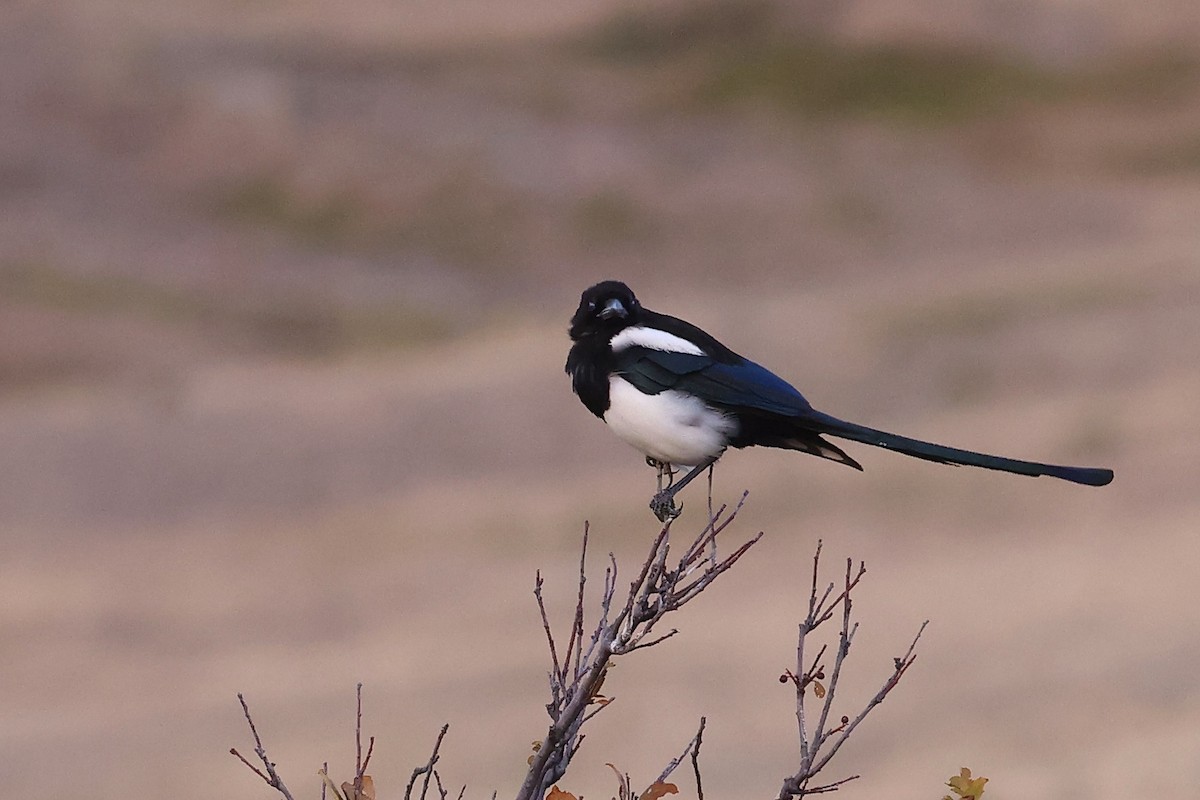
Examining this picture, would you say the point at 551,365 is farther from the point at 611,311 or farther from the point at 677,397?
the point at 677,397

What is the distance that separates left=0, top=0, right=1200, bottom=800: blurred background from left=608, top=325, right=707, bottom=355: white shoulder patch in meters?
8.63

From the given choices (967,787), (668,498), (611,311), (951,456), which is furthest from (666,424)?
(967,787)

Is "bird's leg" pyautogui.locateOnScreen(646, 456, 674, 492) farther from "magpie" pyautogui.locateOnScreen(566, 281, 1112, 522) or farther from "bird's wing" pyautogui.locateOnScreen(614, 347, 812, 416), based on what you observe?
"bird's wing" pyautogui.locateOnScreen(614, 347, 812, 416)

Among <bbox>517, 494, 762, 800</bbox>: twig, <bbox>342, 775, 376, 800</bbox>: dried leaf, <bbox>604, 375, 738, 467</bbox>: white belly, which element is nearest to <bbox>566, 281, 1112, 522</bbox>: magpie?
<bbox>604, 375, 738, 467</bbox>: white belly

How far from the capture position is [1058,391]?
75.2 ft

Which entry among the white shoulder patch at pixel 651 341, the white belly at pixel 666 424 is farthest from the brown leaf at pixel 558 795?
the white shoulder patch at pixel 651 341

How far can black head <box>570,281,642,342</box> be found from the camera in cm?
532

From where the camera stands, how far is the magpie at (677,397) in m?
5.01

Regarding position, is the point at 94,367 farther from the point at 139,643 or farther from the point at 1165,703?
the point at 1165,703

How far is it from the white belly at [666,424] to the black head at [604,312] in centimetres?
28

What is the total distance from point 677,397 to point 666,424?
9 cm

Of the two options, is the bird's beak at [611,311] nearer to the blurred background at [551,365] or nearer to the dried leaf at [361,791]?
the dried leaf at [361,791]

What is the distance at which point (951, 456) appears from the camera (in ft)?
15.4

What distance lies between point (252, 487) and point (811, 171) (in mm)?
12757
